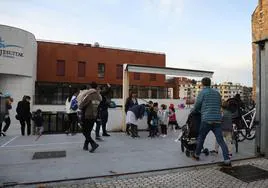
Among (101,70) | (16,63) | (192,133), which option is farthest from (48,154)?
(101,70)

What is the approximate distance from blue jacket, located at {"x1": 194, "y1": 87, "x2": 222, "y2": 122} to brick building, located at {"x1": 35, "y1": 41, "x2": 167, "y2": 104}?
31.1 metres

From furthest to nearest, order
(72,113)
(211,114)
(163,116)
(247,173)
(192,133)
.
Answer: (163,116) → (72,113) → (192,133) → (211,114) → (247,173)

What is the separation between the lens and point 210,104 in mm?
5914

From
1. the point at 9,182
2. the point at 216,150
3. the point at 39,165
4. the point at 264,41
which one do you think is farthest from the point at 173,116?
the point at 9,182

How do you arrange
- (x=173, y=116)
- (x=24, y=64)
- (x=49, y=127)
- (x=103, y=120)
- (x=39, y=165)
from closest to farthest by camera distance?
(x=39, y=165)
(x=103, y=120)
(x=173, y=116)
(x=49, y=127)
(x=24, y=64)

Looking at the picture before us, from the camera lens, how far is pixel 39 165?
19.0 ft

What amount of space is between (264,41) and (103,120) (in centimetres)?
576

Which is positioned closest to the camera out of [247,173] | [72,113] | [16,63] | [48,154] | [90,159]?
[247,173]

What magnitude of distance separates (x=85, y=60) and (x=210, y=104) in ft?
118

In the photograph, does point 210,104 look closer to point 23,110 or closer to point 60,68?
point 23,110

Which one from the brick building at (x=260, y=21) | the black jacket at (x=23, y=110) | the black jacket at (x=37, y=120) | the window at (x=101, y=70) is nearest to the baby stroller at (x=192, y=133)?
the black jacket at (x=23, y=110)

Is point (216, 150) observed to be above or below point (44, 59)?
below

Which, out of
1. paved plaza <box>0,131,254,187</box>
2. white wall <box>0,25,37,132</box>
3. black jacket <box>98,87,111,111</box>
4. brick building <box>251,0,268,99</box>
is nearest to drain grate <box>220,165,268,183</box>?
paved plaza <box>0,131,254,187</box>

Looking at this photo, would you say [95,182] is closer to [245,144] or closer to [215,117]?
[215,117]
